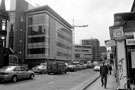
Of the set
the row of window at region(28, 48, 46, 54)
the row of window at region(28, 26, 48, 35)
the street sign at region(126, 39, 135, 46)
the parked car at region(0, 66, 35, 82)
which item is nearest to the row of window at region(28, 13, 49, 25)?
the row of window at region(28, 26, 48, 35)

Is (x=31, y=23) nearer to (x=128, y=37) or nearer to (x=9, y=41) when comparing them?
(x=9, y=41)

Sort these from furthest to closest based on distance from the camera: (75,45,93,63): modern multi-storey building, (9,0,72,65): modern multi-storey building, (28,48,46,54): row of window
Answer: (75,45,93,63): modern multi-storey building < (9,0,72,65): modern multi-storey building < (28,48,46,54): row of window

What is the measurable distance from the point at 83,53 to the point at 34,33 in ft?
265

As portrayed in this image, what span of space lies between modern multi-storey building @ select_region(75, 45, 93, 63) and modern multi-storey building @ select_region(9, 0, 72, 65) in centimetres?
7014

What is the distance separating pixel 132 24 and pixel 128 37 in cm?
83

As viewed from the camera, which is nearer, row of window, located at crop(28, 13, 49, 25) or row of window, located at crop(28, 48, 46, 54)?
row of window, located at crop(28, 48, 46, 54)

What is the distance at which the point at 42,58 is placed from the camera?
5269 cm

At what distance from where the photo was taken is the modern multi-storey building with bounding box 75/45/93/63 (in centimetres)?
12921

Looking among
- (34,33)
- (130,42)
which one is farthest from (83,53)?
(130,42)

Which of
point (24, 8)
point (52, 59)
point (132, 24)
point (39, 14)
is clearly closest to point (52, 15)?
point (39, 14)

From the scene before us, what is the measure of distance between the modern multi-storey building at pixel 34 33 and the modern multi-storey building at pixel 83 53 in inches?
2761

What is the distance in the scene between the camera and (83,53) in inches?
5217

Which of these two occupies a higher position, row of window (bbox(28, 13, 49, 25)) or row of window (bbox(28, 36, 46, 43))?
row of window (bbox(28, 13, 49, 25))

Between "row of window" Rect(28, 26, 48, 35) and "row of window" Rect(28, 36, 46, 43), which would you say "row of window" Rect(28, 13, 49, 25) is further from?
"row of window" Rect(28, 36, 46, 43)
